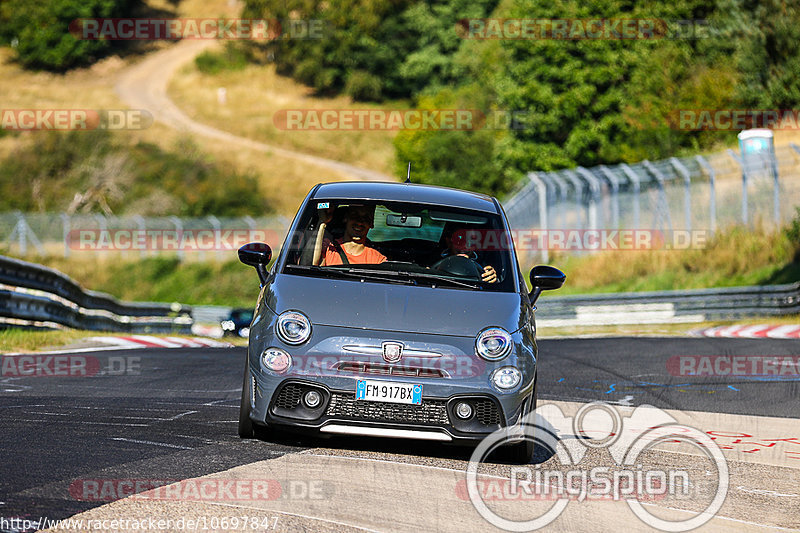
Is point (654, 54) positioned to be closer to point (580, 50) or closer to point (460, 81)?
point (580, 50)

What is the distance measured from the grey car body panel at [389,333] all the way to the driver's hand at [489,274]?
1.01ft

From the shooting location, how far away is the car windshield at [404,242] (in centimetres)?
766

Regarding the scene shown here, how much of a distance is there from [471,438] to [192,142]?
217 ft

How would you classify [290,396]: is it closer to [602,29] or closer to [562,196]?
[562,196]

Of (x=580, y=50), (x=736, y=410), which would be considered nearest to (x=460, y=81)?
(x=580, y=50)

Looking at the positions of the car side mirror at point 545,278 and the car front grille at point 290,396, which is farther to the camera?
the car side mirror at point 545,278

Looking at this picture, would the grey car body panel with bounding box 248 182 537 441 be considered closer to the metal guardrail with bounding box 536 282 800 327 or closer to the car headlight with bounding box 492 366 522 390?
the car headlight with bounding box 492 366 522 390

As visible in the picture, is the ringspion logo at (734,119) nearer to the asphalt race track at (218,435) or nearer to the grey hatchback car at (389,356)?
the asphalt race track at (218,435)

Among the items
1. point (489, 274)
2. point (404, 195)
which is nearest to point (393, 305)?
point (489, 274)

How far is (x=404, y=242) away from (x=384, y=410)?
1898 mm

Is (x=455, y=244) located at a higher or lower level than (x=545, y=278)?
higher

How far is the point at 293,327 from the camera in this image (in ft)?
22.3

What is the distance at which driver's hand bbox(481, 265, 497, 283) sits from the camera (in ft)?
25.1

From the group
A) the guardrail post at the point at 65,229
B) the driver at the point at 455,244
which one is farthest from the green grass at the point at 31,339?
the guardrail post at the point at 65,229
